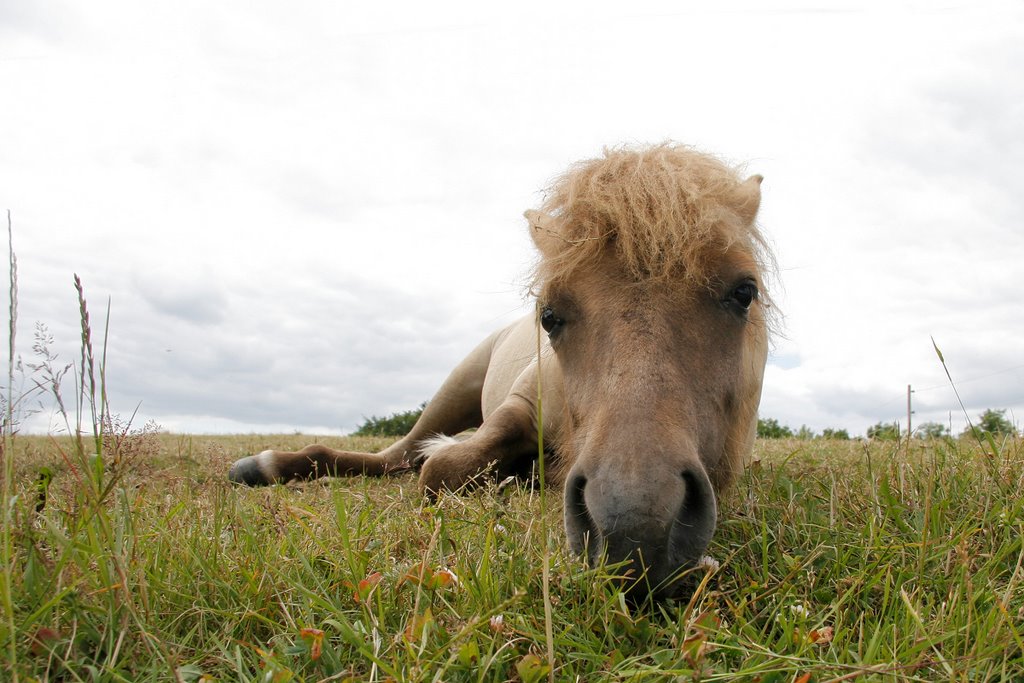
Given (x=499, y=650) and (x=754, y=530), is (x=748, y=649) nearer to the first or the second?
(x=499, y=650)

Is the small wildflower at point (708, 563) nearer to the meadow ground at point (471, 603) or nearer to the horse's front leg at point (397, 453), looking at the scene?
the meadow ground at point (471, 603)

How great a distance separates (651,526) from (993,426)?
5327mm

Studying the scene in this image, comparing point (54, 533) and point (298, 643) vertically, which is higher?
point (54, 533)

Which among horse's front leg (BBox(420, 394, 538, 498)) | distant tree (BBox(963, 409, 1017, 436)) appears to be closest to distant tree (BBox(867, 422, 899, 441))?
distant tree (BBox(963, 409, 1017, 436))

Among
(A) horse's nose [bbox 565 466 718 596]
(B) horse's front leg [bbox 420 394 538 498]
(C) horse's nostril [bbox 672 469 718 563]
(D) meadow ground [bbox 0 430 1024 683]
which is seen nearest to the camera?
(D) meadow ground [bbox 0 430 1024 683]

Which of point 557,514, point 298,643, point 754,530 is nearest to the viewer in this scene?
point 298,643

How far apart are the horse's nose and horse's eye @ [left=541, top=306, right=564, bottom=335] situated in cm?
108

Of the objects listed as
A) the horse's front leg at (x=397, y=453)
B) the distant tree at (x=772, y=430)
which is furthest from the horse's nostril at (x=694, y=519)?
the distant tree at (x=772, y=430)

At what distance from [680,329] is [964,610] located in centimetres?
126

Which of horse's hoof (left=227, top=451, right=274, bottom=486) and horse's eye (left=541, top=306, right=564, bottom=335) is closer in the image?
horse's eye (left=541, top=306, right=564, bottom=335)

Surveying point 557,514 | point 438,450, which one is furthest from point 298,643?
point 438,450

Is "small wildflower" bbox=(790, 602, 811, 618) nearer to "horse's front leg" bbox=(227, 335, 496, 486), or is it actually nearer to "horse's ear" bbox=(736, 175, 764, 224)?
"horse's ear" bbox=(736, 175, 764, 224)

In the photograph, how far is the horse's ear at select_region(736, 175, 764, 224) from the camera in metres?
3.37

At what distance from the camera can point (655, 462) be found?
2.10m
